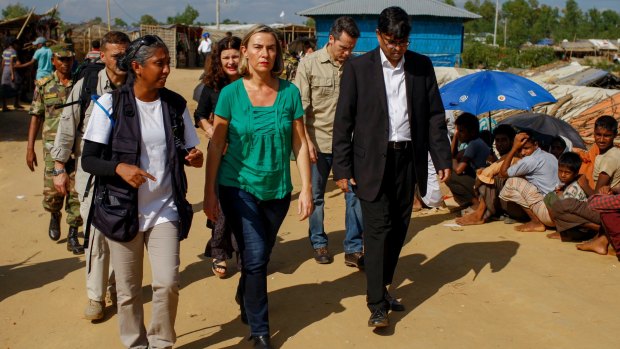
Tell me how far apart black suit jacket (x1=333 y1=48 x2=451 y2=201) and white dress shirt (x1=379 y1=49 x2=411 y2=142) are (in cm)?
3

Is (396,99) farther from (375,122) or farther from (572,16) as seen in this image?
(572,16)

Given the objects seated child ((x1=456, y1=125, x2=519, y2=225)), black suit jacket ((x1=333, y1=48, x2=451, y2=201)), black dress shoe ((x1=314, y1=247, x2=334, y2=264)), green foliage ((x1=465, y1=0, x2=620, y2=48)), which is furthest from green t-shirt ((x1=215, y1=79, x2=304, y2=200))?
green foliage ((x1=465, y1=0, x2=620, y2=48))

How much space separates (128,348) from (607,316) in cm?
315

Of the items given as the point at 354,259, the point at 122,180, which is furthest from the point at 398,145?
the point at 122,180

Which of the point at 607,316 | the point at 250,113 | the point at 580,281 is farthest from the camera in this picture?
the point at 580,281

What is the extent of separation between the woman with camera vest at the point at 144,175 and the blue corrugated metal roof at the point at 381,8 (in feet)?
67.5

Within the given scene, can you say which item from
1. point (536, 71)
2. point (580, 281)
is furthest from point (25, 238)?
point (536, 71)

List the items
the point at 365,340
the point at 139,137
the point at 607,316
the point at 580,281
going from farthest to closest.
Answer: the point at 580,281
the point at 607,316
the point at 365,340
the point at 139,137

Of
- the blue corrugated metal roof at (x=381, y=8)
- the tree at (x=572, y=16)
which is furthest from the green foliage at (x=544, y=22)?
the blue corrugated metal roof at (x=381, y=8)

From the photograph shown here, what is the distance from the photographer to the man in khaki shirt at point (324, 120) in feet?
18.4

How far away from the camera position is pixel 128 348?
4020mm

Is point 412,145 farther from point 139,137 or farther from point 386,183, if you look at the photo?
point 139,137

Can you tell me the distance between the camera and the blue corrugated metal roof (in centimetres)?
2406

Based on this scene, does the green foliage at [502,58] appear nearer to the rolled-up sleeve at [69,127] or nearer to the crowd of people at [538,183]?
the crowd of people at [538,183]
